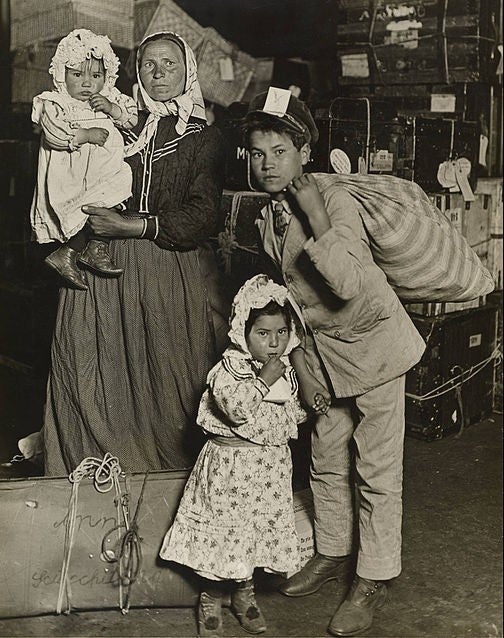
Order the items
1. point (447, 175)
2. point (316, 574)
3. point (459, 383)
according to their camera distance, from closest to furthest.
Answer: point (316, 574) < point (447, 175) < point (459, 383)

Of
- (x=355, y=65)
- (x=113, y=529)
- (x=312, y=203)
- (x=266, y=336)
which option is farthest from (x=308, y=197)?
(x=355, y=65)

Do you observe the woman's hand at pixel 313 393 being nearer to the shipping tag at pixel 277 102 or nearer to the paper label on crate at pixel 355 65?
the shipping tag at pixel 277 102

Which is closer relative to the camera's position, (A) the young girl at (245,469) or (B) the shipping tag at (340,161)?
(A) the young girl at (245,469)

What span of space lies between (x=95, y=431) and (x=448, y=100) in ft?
6.92

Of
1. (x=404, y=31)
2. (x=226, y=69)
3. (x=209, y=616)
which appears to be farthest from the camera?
(x=226, y=69)

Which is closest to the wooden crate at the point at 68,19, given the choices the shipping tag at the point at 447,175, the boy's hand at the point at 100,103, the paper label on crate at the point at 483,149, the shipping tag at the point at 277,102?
the boy's hand at the point at 100,103

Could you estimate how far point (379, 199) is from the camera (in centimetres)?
204

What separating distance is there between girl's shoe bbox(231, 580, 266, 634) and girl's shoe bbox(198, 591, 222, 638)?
0.15ft

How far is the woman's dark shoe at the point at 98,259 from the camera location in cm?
208

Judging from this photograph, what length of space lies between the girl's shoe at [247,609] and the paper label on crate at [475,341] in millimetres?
1734

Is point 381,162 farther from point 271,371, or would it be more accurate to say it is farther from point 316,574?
point 316,574

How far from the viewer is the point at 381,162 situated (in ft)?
8.73

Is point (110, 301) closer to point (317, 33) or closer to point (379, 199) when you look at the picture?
point (379, 199)

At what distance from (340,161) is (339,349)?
0.62 m
